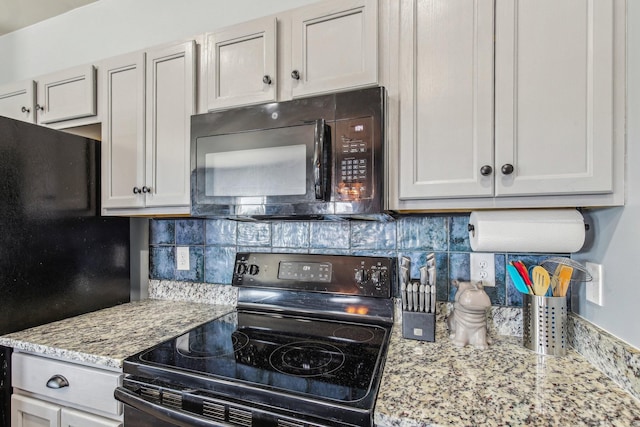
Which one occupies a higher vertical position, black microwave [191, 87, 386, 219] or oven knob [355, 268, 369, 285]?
black microwave [191, 87, 386, 219]

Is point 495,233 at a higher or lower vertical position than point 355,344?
higher

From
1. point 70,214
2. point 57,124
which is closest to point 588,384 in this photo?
point 70,214

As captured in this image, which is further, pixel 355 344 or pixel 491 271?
pixel 491 271

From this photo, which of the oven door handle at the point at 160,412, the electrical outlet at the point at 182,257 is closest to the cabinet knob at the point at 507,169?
the oven door handle at the point at 160,412

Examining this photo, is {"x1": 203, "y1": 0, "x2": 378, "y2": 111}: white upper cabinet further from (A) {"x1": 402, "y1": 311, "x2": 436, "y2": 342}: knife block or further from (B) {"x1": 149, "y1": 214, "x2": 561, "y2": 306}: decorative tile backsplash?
(A) {"x1": 402, "y1": 311, "x2": 436, "y2": 342}: knife block

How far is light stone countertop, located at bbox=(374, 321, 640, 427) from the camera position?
0.70 meters

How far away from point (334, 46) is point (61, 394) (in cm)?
157

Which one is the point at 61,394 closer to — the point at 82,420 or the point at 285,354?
the point at 82,420

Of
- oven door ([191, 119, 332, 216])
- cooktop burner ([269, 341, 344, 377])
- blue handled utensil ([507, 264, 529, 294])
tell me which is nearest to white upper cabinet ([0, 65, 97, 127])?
oven door ([191, 119, 332, 216])

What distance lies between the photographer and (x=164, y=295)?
178 cm

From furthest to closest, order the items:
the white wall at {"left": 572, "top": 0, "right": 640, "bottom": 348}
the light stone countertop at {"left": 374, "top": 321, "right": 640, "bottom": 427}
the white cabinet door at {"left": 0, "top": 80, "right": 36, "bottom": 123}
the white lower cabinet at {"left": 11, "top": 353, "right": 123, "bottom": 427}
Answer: the white cabinet door at {"left": 0, "top": 80, "right": 36, "bottom": 123} → the white lower cabinet at {"left": 11, "top": 353, "right": 123, "bottom": 427} → the white wall at {"left": 572, "top": 0, "right": 640, "bottom": 348} → the light stone countertop at {"left": 374, "top": 321, "right": 640, "bottom": 427}

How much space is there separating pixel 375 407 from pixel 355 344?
1.27 feet

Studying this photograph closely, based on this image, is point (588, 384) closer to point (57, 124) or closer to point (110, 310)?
point (110, 310)

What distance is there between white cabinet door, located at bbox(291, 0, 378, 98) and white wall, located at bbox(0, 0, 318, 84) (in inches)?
23.2
